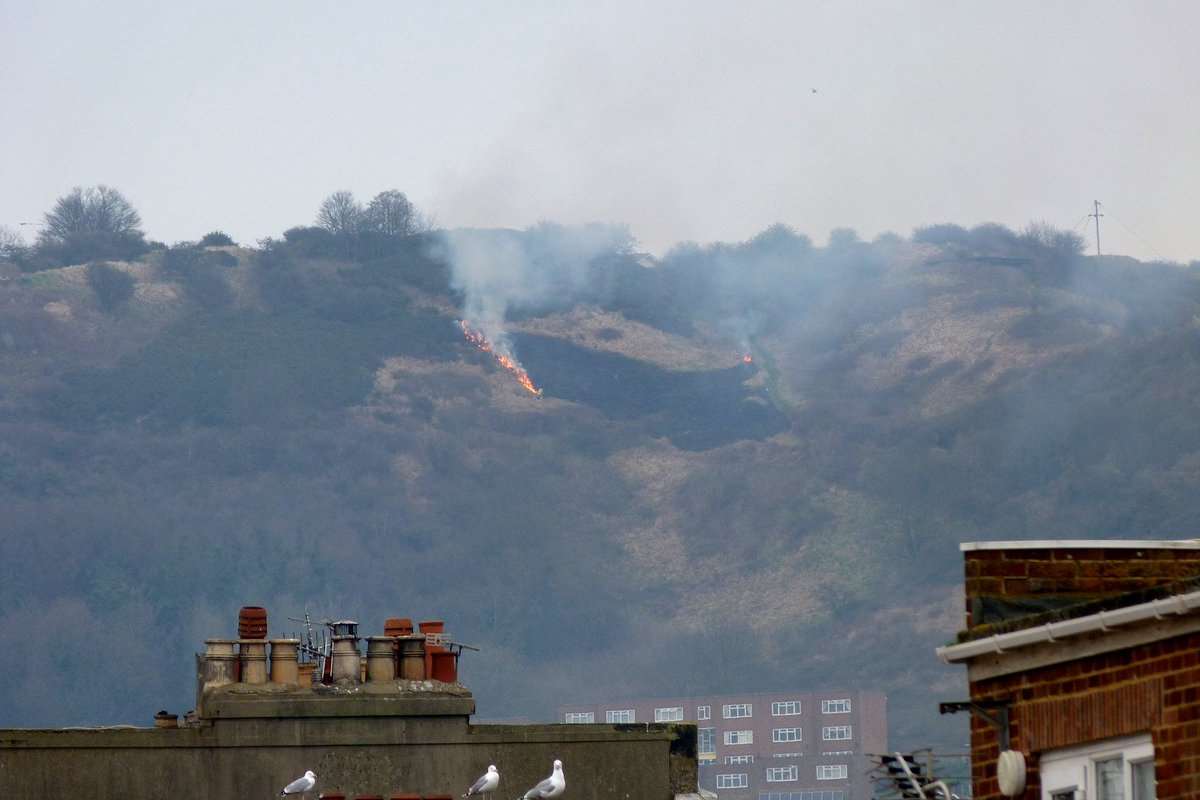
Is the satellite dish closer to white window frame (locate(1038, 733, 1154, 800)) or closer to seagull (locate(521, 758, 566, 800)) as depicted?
white window frame (locate(1038, 733, 1154, 800))

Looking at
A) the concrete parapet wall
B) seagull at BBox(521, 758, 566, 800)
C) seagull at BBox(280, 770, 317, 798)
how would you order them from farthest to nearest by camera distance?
the concrete parapet wall, seagull at BBox(280, 770, 317, 798), seagull at BBox(521, 758, 566, 800)

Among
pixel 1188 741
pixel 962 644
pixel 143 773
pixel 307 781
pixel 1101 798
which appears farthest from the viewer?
pixel 143 773

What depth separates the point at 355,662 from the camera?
113 ft

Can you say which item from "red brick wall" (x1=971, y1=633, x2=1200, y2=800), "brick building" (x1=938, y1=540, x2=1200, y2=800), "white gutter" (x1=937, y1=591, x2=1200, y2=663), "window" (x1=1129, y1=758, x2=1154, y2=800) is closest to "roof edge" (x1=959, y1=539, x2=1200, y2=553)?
"brick building" (x1=938, y1=540, x2=1200, y2=800)

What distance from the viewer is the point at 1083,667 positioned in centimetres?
1853

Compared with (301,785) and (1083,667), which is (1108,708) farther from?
(301,785)

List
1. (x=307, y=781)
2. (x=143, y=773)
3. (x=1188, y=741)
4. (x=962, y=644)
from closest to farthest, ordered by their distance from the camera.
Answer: (x=1188, y=741) → (x=962, y=644) → (x=307, y=781) → (x=143, y=773)

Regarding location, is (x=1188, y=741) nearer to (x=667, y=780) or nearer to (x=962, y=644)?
(x=962, y=644)

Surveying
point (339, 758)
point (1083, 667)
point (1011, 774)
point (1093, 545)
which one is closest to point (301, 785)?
point (339, 758)

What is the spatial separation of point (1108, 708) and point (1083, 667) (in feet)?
1.94

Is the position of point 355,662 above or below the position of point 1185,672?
above

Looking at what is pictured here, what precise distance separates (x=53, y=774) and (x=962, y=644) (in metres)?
16.1

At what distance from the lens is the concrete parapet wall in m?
32.7

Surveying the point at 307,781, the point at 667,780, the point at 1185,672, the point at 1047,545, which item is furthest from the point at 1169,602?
the point at 667,780
